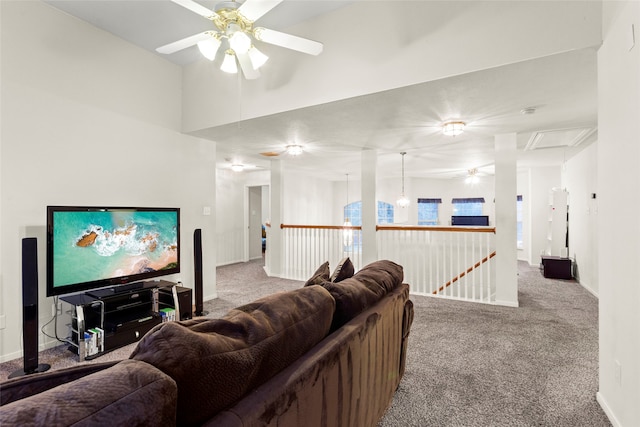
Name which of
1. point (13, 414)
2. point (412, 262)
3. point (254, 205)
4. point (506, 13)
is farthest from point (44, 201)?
point (254, 205)

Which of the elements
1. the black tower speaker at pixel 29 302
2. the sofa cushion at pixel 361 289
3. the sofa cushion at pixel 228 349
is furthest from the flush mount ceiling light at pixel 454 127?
the black tower speaker at pixel 29 302

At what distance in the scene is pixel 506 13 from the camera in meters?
2.16

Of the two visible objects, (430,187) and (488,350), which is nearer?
(488,350)

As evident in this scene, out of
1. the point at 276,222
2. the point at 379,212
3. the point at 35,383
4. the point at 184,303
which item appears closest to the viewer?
the point at 35,383

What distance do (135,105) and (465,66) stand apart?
11.2ft

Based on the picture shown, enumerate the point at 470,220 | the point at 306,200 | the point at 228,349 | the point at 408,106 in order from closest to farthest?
the point at 228,349, the point at 408,106, the point at 470,220, the point at 306,200

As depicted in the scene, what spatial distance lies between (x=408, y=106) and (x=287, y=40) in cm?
136

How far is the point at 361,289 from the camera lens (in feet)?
5.25

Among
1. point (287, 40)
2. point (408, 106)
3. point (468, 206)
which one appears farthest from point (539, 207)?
point (287, 40)

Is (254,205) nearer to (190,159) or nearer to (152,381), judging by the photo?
(190,159)

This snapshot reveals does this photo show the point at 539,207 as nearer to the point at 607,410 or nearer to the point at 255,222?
the point at 607,410

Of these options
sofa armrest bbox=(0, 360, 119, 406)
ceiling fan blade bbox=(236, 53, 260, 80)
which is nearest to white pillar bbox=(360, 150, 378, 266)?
ceiling fan blade bbox=(236, 53, 260, 80)

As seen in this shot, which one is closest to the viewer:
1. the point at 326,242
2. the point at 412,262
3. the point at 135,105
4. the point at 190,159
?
the point at 135,105

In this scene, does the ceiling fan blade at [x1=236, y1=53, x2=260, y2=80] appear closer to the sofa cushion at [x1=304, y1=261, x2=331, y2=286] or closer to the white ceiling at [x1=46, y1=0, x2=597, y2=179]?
the white ceiling at [x1=46, y1=0, x2=597, y2=179]
